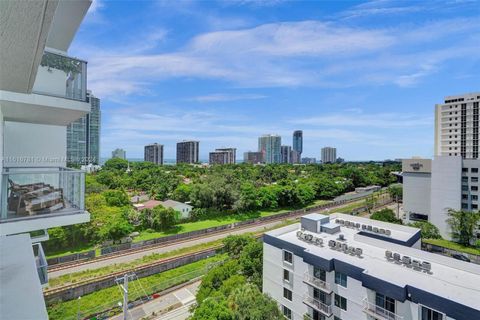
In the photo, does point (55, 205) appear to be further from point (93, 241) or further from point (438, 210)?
→ point (438, 210)

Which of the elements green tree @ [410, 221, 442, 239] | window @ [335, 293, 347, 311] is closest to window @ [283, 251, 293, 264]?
window @ [335, 293, 347, 311]

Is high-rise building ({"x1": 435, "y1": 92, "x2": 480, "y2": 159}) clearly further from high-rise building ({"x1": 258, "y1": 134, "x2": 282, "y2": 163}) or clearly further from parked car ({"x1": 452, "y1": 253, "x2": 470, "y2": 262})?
high-rise building ({"x1": 258, "y1": 134, "x2": 282, "y2": 163})

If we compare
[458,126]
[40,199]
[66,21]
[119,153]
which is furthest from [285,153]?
[40,199]

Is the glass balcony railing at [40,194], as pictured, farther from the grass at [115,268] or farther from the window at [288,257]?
the grass at [115,268]

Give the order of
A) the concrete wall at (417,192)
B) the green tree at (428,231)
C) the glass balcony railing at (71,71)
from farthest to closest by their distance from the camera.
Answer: the concrete wall at (417,192) < the green tree at (428,231) < the glass balcony railing at (71,71)

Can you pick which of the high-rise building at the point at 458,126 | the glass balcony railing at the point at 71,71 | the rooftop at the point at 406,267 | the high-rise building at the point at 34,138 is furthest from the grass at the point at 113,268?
the high-rise building at the point at 458,126

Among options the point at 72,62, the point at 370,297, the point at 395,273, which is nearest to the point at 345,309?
the point at 370,297
